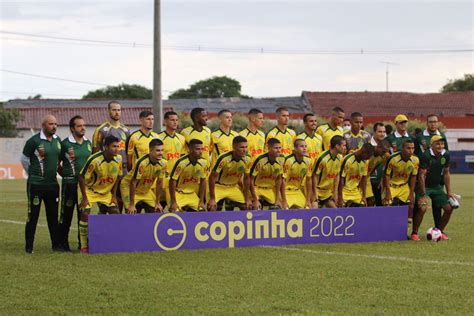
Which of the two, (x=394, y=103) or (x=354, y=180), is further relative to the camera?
(x=394, y=103)

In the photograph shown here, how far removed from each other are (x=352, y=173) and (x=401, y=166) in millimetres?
840

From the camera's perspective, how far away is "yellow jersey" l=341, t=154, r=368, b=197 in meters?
14.3

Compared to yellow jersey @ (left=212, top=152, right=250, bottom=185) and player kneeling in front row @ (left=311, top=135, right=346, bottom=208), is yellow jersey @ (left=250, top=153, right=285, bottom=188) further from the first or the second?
player kneeling in front row @ (left=311, top=135, right=346, bottom=208)

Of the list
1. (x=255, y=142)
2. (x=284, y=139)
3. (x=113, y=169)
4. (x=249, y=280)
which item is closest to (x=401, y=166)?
(x=284, y=139)

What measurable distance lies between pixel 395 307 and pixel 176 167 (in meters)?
5.68

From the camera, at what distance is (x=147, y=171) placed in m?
13.0

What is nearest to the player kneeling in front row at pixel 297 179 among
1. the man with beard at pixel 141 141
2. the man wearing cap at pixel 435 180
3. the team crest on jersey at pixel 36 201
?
the man wearing cap at pixel 435 180

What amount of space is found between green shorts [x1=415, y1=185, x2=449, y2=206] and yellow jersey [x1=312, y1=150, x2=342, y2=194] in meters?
1.48

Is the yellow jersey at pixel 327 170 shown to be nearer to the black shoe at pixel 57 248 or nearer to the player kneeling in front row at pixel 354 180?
the player kneeling in front row at pixel 354 180

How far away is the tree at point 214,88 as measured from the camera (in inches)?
3755

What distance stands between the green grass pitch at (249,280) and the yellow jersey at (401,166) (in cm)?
141

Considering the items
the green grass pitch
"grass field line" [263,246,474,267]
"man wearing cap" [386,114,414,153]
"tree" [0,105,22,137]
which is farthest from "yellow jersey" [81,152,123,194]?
"tree" [0,105,22,137]

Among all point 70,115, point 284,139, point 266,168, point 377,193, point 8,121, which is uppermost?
point 70,115

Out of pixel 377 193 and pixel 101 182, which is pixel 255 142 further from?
pixel 101 182
